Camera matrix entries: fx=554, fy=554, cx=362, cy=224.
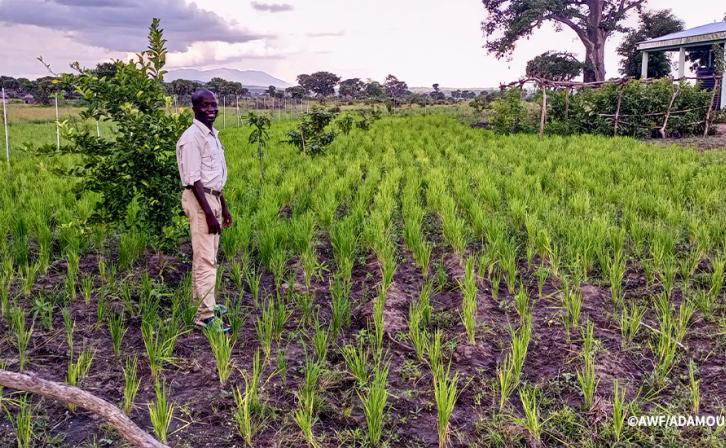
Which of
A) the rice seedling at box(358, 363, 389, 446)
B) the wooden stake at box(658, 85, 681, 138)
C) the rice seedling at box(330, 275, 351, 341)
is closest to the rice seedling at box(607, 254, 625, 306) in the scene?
the rice seedling at box(330, 275, 351, 341)

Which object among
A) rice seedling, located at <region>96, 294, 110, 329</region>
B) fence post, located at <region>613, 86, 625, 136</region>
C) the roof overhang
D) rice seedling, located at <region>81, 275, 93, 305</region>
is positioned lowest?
rice seedling, located at <region>96, 294, 110, 329</region>

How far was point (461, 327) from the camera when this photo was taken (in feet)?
11.8

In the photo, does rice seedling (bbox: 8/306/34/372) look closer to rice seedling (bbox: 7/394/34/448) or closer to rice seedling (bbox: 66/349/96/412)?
rice seedling (bbox: 66/349/96/412)

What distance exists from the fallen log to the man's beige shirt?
1.52 metres

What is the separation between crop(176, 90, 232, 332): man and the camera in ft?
10.7

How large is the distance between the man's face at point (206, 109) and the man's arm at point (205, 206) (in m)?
0.38

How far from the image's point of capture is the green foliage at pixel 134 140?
13.3 ft

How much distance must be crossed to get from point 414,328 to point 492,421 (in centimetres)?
83

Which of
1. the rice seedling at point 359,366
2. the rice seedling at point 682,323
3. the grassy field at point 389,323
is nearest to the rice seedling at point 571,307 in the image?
the grassy field at point 389,323

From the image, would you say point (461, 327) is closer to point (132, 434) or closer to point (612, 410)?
point (612, 410)

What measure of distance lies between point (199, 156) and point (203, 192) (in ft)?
0.71

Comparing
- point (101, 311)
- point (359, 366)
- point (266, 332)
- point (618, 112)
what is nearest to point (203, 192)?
point (266, 332)

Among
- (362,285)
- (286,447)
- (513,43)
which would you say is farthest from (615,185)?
(513,43)

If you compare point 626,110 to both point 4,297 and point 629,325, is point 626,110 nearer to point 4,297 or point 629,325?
point 629,325
